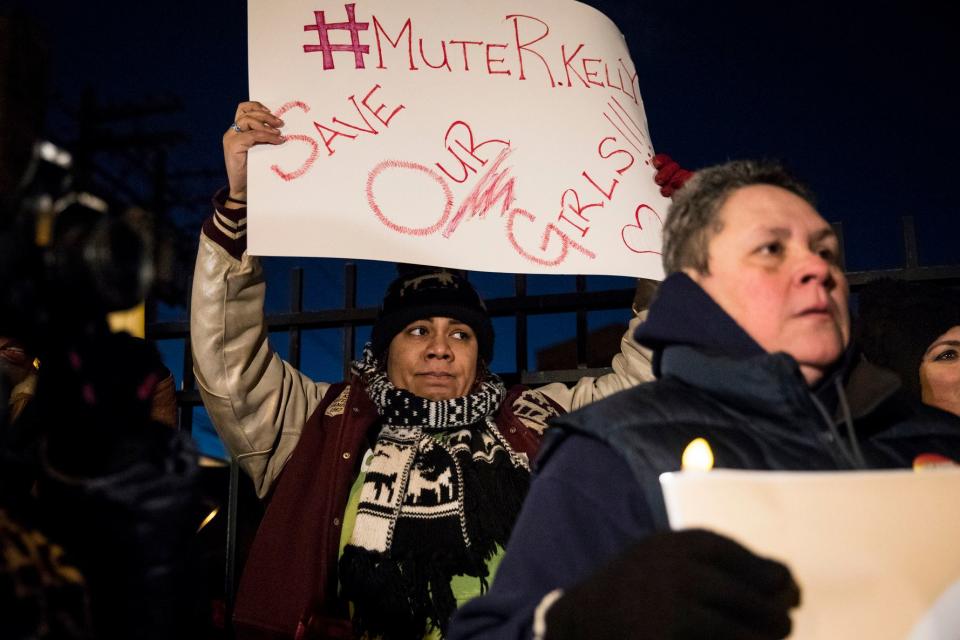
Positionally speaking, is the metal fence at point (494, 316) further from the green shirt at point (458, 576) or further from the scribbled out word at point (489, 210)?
the scribbled out word at point (489, 210)

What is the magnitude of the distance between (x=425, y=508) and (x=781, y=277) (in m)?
1.30

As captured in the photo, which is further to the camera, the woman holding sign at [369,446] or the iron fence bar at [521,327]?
the iron fence bar at [521,327]

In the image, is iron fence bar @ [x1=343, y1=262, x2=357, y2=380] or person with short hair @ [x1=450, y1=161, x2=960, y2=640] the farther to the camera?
iron fence bar @ [x1=343, y1=262, x2=357, y2=380]

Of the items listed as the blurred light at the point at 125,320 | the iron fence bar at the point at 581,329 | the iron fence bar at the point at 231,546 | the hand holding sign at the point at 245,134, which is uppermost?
the hand holding sign at the point at 245,134

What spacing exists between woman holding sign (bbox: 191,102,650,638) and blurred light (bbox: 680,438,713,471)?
125 cm

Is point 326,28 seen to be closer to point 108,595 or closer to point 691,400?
point 691,400

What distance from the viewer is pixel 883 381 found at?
142 cm

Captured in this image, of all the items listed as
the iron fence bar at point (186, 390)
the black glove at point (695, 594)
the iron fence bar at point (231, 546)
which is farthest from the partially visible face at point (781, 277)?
the iron fence bar at point (186, 390)

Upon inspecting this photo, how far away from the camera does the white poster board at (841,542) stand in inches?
40.9

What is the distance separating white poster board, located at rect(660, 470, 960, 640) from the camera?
1.04 meters

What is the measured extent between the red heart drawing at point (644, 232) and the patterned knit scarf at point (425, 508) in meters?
0.68

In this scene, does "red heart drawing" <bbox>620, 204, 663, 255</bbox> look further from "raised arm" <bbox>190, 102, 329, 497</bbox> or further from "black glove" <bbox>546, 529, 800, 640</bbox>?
"black glove" <bbox>546, 529, 800, 640</bbox>

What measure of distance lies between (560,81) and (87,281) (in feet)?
6.79

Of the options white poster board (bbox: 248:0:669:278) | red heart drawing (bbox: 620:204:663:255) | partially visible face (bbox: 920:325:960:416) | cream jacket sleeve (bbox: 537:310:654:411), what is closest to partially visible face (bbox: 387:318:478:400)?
cream jacket sleeve (bbox: 537:310:654:411)
